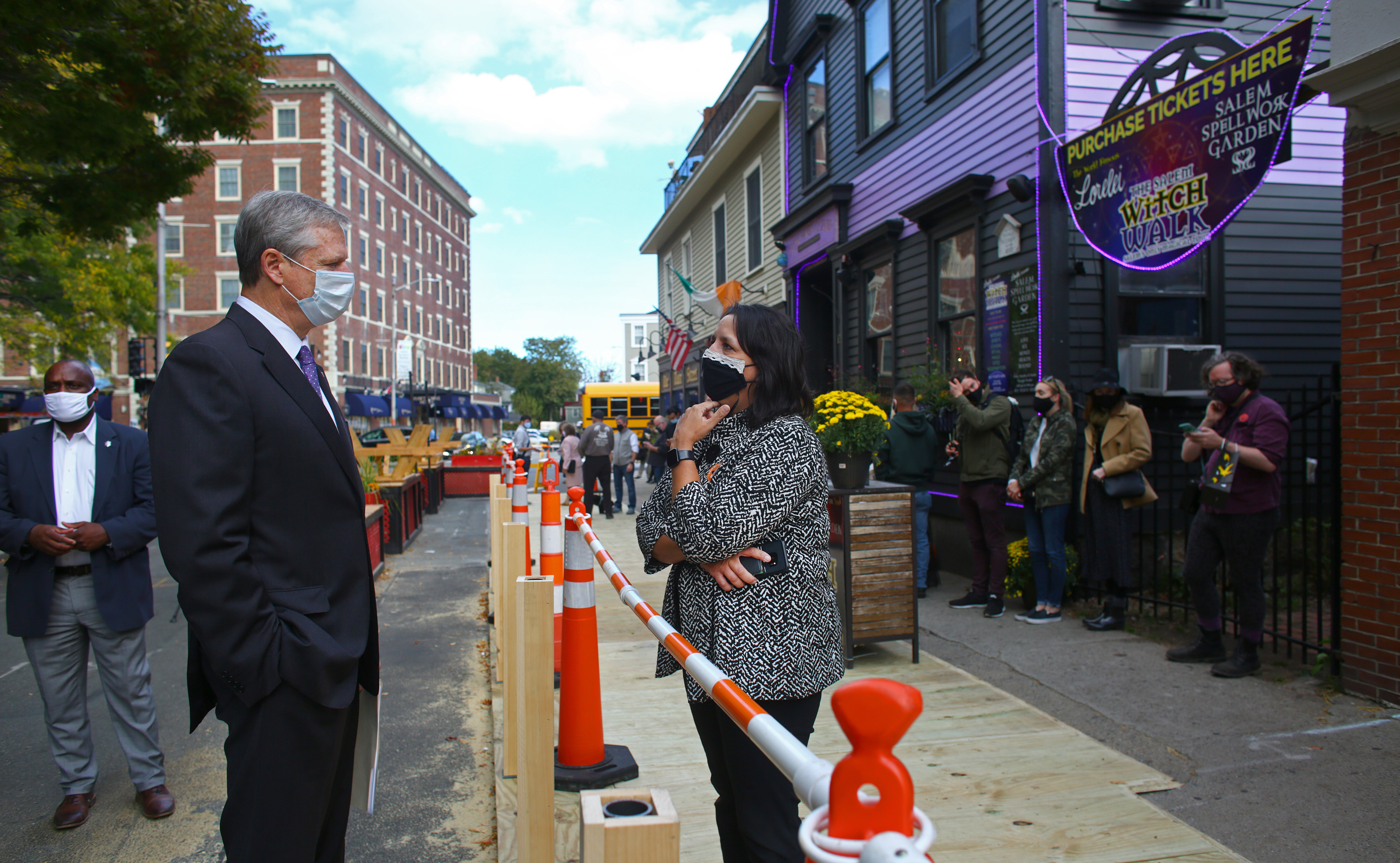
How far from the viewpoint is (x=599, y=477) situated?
15.4 meters

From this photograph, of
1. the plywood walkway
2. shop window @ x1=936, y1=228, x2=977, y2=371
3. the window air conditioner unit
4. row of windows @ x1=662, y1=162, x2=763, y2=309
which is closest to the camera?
the plywood walkway

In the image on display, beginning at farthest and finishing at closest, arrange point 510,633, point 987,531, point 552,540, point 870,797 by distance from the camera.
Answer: point 987,531 < point 552,540 < point 510,633 < point 870,797

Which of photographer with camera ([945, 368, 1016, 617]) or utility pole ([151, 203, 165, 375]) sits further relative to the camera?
utility pole ([151, 203, 165, 375])

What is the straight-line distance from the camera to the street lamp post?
164 ft

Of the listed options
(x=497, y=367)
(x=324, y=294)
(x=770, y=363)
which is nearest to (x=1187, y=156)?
(x=770, y=363)

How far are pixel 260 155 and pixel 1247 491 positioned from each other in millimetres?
52035

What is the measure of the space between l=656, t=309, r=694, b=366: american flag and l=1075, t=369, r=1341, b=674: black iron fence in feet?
36.6

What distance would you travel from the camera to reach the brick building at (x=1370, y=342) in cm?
461

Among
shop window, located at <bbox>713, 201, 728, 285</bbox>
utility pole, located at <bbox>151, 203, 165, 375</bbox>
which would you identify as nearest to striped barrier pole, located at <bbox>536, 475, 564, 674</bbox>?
shop window, located at <bbox>713, 201, 728, 285</bbox>

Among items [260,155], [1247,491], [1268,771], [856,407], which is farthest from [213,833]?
[260,155]

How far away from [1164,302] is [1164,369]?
2.88ft

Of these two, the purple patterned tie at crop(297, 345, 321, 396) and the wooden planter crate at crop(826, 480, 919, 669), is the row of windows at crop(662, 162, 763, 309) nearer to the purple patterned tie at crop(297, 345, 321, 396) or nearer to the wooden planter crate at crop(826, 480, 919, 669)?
the wooden planter crate at crop(826, 480, 919, 669)

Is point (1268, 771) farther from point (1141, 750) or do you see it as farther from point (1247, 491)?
point (1247, 491)

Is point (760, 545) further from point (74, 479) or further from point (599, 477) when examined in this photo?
point (599, 477)
